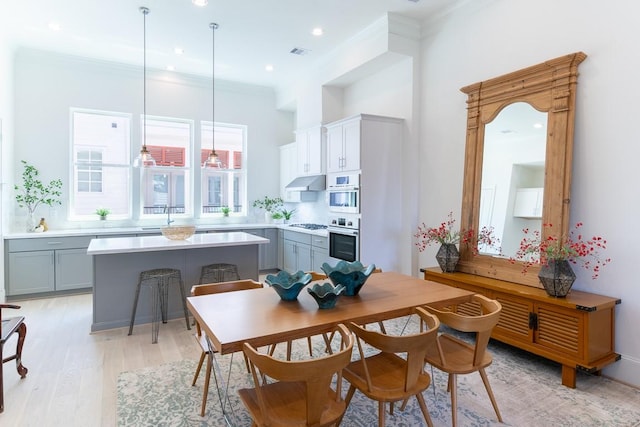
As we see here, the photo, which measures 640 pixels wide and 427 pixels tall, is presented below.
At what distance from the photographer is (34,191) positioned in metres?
5.41

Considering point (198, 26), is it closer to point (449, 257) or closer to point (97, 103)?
point (97, 103)

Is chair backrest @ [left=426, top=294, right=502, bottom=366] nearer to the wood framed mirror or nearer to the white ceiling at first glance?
the wood framed mirror

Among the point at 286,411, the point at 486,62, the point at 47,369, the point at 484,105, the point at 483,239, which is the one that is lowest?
the point at 47,369

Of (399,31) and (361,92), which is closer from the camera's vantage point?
(399,31)

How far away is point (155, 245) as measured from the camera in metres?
3.84

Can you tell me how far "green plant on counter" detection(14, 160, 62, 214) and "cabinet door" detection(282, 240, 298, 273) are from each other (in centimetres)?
355

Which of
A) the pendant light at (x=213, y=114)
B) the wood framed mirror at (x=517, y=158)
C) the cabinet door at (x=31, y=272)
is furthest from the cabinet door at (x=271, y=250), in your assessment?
the wood framed mirror at (x=517, y=158)

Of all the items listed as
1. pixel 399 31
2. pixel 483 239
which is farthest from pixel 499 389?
pixel 399 31

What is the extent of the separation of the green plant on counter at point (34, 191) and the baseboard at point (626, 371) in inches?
272

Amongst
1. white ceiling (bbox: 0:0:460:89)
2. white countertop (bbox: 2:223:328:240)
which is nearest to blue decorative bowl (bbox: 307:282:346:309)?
white countertop (bbox: 2:223:328:240)

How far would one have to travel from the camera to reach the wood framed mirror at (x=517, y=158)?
9.92 feet

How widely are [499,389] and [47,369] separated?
137 inches

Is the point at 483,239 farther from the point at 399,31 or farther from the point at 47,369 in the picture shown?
the point at 47,369

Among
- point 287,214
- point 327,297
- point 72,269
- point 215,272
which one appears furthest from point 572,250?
point 72,269
